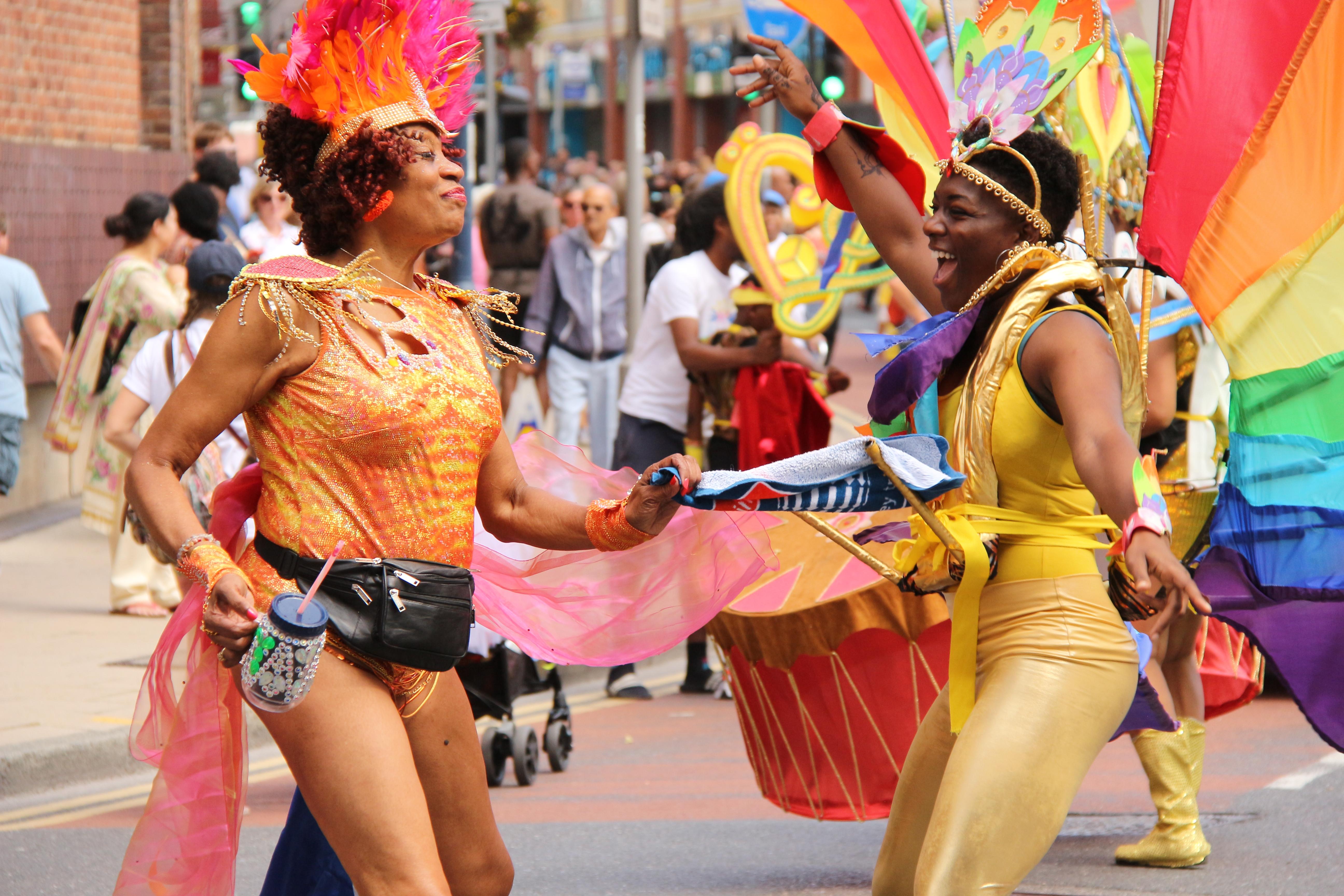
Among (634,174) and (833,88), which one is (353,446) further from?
(833,88)

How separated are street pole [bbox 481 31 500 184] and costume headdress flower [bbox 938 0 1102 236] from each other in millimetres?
17602

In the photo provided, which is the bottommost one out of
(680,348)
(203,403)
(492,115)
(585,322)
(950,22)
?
(585,322)

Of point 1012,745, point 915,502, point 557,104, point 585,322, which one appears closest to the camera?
point 1012,745

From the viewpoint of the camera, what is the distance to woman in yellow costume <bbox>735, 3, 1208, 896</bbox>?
10.3 ft

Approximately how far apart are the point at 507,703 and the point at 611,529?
2.98 m

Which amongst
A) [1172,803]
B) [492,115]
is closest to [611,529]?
[1172,803]

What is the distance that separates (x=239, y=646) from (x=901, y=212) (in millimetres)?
2115

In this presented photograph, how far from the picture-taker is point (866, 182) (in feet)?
14.4

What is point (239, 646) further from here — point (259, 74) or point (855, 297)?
point (855, 297)

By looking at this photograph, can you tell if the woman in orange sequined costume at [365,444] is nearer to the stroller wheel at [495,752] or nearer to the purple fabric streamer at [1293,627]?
the purple fabric streamer at [1293,627]

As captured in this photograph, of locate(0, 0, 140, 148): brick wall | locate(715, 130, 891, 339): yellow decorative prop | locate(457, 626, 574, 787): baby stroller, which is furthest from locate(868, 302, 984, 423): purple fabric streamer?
locate(0, 0, 140, 148): brick wall

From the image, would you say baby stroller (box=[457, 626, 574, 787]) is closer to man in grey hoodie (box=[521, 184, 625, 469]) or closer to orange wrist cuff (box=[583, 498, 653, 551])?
orange wrist cuff (box=[583, 498, 653, 551])

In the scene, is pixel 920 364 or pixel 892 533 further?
pixel 892 533

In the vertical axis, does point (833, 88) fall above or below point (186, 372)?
above
